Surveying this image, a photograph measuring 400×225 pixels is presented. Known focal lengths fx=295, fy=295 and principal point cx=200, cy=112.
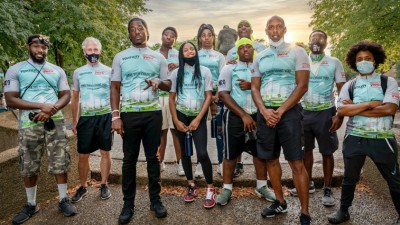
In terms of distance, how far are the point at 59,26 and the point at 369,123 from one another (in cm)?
1253

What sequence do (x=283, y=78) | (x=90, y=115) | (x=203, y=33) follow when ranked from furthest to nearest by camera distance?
1. (x=203, y=33)
2. (x=90, y=115)
3. (x=283, y=78)

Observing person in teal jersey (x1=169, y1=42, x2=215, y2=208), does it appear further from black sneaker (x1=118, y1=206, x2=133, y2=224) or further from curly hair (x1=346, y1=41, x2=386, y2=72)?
curly hair (x1=346, y1=41, x2=386, y2=72)

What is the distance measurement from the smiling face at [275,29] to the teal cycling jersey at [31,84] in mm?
3079

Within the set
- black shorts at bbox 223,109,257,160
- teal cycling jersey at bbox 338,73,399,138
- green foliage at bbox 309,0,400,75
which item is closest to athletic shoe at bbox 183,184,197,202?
black shorts at bbox 223,109,257,160

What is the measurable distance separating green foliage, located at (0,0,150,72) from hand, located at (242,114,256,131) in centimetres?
807

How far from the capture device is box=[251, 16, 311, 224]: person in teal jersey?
3.47m

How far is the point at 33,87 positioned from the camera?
4078 mm

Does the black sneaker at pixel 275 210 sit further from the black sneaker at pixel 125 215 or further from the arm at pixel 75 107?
the arm at pixel 75 107

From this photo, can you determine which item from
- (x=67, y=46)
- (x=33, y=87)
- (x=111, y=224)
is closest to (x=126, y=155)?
(x=111, y=224)

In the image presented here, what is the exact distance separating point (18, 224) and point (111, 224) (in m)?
1.27

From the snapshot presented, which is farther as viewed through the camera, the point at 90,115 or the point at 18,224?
the point at 90,115

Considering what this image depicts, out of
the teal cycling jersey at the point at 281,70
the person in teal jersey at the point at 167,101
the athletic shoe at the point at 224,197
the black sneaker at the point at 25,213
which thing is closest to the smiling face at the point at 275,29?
the teal cycling jersey at the point at 281,70

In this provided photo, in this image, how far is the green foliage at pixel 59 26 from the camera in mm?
9406

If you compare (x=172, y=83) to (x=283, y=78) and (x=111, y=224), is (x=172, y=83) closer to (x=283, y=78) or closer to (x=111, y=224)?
(x=283, y=78)
